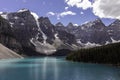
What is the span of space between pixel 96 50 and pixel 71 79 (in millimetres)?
100551

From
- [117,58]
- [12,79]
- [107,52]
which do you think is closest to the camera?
[12,79]

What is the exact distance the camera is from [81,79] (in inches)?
3361

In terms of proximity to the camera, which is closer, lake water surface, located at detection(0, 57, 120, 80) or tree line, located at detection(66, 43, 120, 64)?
lake water surface, located at detection(0, 57, 120, 80)

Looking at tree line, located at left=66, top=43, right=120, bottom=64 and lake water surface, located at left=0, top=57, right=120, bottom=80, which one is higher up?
tree line, located at left=66, top=43, right=120, bottom=64

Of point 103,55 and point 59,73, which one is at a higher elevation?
point 103,55

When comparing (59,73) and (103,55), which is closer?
(59,73)

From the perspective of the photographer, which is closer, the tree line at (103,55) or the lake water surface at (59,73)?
the lake water surface at (59,73)

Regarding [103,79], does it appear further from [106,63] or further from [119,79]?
[106,63]

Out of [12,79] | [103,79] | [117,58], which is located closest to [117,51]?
[117,58]

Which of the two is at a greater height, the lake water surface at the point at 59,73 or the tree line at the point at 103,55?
the tree line at the point at 103,55

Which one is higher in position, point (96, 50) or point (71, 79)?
point (96, 50)

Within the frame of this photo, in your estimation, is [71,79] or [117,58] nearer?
[71,79]

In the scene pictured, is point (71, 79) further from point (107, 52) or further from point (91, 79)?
point (107, 52)

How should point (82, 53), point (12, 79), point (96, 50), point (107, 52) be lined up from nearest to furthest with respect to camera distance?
1. point (12, 79)
2. point (107, 52)
3. point (96, 50)
4. point (82, 53)
